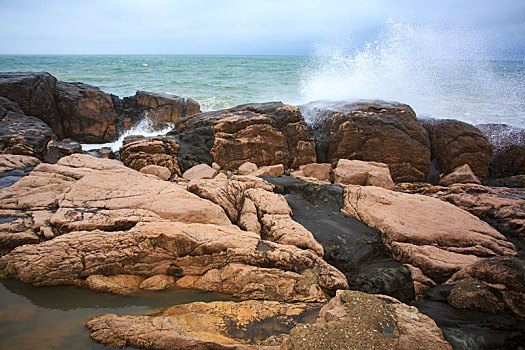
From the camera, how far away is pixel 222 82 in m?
19.0

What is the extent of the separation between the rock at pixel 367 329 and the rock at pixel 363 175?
3029 millimetres

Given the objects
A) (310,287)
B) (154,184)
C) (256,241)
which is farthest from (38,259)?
(310,287)

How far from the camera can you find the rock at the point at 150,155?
5.79m

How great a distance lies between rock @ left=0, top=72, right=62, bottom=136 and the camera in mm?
7820

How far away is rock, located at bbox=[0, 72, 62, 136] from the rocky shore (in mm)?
2514

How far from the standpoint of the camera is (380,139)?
6445 mm

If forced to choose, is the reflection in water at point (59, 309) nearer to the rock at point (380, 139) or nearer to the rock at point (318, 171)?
the rock at point (318, 171)

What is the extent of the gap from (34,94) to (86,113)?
4.46ft

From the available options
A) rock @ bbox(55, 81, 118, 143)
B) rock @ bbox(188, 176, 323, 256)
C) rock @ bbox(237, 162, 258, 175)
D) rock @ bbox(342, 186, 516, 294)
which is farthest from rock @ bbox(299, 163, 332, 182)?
rock @ bbox(55, 81, 118, 143)

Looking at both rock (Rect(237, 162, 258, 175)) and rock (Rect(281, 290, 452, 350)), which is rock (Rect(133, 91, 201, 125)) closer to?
rock (Rect(237, 162, 258, 175))

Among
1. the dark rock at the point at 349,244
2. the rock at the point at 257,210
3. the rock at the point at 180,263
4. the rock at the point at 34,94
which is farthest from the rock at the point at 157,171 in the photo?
the rock at the point at 34,94

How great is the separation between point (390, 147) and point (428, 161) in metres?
0.97

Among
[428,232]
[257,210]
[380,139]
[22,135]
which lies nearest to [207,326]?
[257,210]

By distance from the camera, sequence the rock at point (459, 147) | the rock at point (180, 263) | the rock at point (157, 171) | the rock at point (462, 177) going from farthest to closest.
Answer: the rock at point (459, 147) < the rock at point (462, 177) < the rock at point (157, 171) < the rock at point (180, 263)
